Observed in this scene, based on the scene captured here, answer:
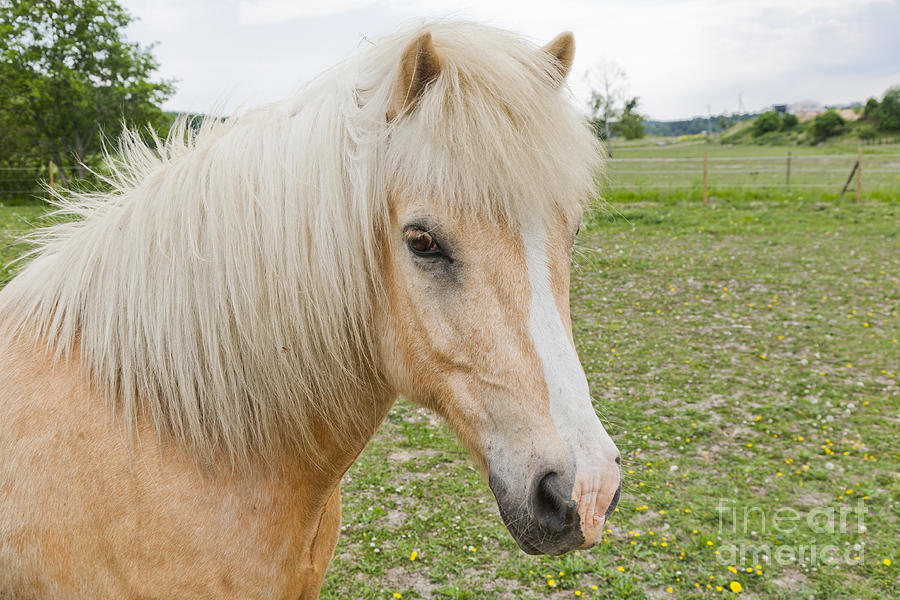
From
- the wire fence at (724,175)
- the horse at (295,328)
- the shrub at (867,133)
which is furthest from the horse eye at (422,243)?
the shrub at (867,133)

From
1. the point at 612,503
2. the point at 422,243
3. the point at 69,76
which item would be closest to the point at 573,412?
the point at 612,503

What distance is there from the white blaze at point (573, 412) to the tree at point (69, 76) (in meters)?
19.5

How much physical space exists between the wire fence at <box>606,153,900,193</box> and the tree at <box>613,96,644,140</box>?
544 inches

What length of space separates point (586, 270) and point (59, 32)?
20235mm

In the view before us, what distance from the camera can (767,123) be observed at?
5078 centimetres

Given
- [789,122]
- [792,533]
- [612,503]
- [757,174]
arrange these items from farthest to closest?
[789,122] → [757,174] → [792,533] → [612,503]

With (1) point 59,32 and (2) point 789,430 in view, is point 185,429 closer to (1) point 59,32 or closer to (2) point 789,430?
(2) point 789,430

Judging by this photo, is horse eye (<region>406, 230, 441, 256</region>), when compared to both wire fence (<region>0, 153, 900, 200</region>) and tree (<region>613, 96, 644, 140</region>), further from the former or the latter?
tree (<region>613, 96, 644, 140</region>)

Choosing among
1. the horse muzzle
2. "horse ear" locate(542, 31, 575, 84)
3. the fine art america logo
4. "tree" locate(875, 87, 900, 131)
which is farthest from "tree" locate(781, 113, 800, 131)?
the horse muzzle

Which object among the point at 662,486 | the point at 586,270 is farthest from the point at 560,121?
the point at 586,270

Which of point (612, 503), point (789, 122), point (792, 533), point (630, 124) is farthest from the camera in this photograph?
point (789, 122)

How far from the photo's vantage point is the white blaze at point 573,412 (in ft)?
4.36

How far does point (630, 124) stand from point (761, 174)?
62.7 ft

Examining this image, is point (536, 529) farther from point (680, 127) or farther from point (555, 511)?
point (680, 127)
